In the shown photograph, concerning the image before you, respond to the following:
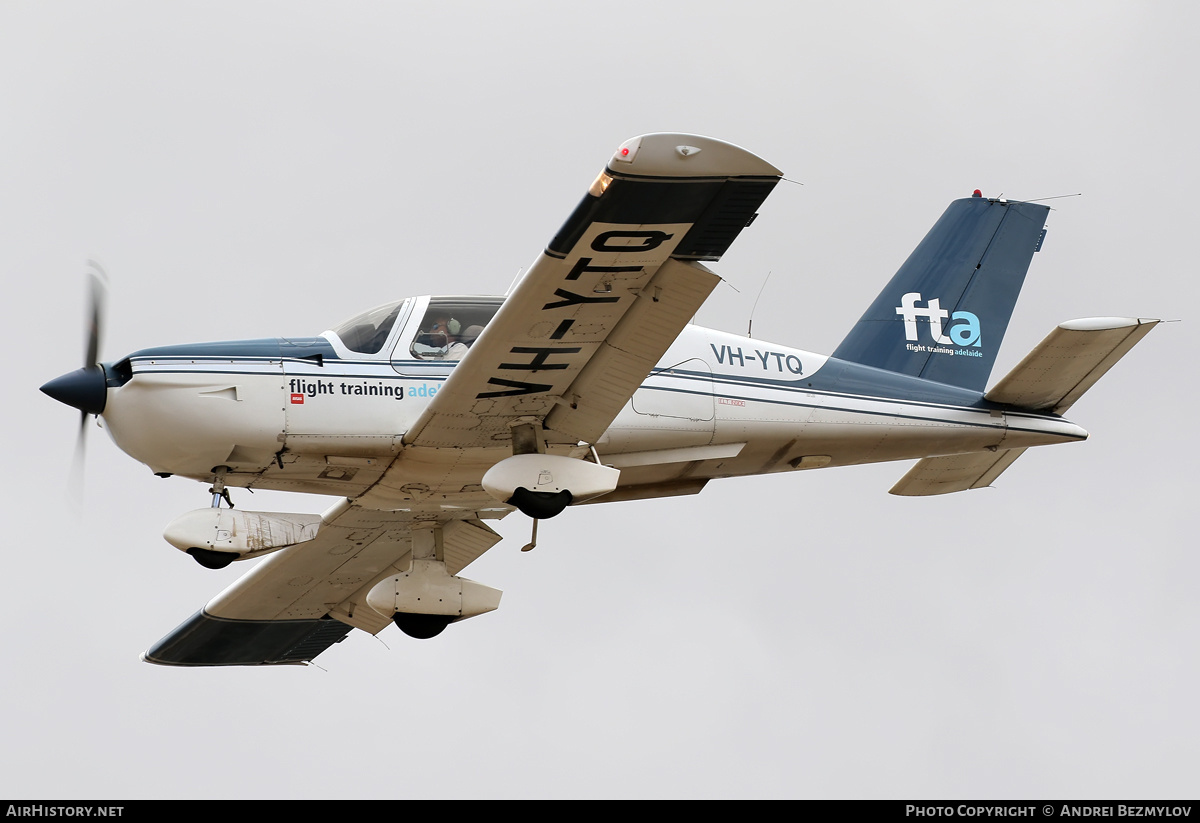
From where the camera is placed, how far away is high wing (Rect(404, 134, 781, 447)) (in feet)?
38.8

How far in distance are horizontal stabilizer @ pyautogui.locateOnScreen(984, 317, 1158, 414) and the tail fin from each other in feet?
4.01

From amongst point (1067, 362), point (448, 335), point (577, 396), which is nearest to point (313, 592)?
point (448, 335)

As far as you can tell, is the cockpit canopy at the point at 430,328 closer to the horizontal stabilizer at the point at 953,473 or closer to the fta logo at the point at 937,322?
the fta logo at the point at 937,322

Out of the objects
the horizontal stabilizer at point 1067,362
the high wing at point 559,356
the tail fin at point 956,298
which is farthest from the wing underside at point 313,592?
the horizontal stabilizer at point 1067,362

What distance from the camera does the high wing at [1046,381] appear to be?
15.6 meters

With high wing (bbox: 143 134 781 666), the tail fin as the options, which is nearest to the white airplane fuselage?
high wing (bbox: 143 134 781 666)

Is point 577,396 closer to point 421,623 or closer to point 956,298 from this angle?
point 421,623

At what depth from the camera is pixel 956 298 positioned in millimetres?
18438

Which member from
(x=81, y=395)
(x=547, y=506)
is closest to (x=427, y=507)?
(x=547, y=506)

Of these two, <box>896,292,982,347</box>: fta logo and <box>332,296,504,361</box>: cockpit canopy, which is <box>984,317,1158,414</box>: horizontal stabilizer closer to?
<box>896,292,982,347</box>: fta logo

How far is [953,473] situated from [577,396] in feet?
17.2

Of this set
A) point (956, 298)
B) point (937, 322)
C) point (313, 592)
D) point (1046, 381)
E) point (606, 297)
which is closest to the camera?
point (606, 297)
